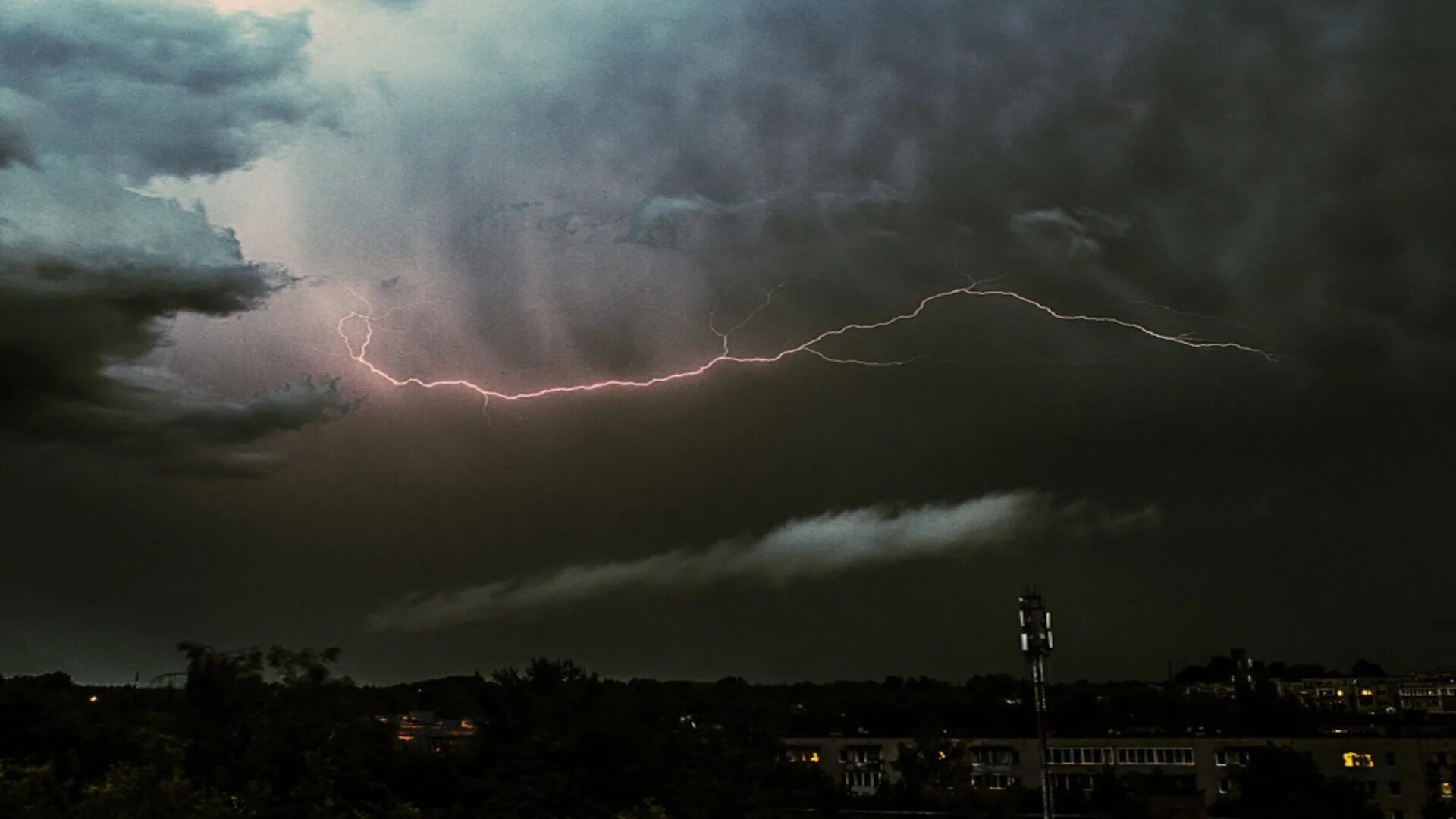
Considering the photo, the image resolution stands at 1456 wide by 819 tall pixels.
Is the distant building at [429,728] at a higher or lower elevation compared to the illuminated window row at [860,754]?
higher

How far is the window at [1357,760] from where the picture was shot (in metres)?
46.4

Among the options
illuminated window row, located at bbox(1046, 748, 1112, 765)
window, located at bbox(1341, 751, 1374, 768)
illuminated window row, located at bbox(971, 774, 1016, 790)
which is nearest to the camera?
window, located at bbox(1341, 751, 1374, 768)

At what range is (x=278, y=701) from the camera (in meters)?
25.4

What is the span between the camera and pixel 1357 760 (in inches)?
1836

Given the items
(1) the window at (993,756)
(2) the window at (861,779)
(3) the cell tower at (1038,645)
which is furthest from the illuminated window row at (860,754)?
(3) the cell tower at (1038,645)

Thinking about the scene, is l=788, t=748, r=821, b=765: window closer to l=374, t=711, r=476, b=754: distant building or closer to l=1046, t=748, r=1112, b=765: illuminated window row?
l=1046, t=748, r=1112, b=765: illuminated window row

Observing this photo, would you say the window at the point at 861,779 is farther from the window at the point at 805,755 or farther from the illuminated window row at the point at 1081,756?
the illuminated window row at the point at 1081,756

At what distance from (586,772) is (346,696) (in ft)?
23.3

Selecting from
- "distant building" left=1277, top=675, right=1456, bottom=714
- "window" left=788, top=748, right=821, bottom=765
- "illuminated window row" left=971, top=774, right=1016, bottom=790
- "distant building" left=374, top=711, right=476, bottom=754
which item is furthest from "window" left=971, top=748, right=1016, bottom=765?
"distant building" left=1277, top=675, right=1456, bottom=714

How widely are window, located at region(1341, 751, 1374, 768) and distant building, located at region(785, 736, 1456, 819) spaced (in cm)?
3

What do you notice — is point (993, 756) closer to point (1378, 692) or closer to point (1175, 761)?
point (1175, 761)

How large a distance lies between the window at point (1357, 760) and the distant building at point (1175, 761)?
0.03 meters

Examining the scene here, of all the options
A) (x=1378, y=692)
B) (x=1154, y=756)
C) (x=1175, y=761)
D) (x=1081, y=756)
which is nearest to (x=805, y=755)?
(x=1081, y=756)

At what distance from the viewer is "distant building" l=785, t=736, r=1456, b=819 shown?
1806 inches
